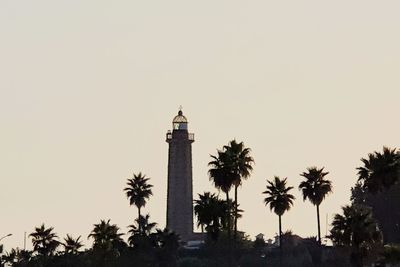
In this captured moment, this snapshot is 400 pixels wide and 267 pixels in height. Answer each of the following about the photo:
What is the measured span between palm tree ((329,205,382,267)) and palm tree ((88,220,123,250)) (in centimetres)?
5232

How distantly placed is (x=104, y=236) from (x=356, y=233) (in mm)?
56589

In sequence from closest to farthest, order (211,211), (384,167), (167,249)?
(384,167) < (211,211) < (167,249)

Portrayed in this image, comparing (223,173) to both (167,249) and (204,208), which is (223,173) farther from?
(167,249)

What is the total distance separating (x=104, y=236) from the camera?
17425 cm

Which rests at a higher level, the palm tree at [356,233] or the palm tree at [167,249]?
the palm tree at [167,249]

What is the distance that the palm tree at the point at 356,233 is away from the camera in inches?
4862

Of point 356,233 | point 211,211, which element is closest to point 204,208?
point 211,211

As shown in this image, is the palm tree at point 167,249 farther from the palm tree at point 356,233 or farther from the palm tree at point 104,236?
the palm tree at point 356,233

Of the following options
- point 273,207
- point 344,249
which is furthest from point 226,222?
point 344,249

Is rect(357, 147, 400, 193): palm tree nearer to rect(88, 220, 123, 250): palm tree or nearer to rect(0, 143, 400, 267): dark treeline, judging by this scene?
rect(0, 143, 400, 267): dark treeline

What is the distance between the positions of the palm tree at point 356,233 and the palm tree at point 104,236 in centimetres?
5232

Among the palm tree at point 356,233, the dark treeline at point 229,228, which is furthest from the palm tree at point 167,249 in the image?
the palm tree at point 356,233

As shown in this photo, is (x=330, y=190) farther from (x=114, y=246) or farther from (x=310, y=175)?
(x=114, y=246)

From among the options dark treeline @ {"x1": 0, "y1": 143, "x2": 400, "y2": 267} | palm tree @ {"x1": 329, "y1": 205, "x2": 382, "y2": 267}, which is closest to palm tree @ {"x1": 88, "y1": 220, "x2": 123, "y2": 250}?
dark treeline @ {"x1": 0, "y1": 143, "x2": 400, "y2": 267}
